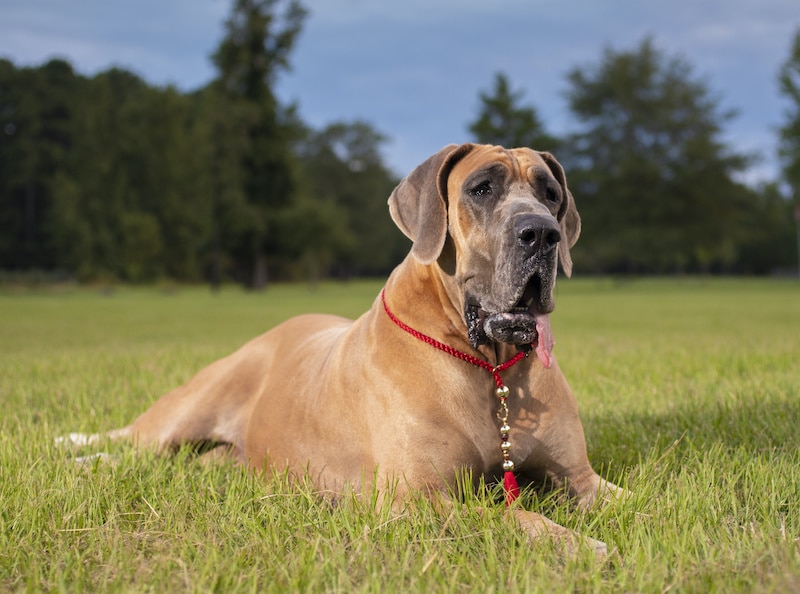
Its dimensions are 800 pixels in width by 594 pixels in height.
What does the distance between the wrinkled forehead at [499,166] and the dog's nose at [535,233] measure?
379mm

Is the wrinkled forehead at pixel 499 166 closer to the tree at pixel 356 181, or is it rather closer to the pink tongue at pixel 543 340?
the pink tongue at pixel 543 340

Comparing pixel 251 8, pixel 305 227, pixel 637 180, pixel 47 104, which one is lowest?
pixel 305 227

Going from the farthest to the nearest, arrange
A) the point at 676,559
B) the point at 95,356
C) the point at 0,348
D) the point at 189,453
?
the point at 0,348 → the point at 95,356 → the point at 189,453 → the point at 676,559

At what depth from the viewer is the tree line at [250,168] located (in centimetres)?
4281

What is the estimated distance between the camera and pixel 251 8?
42.9 metres

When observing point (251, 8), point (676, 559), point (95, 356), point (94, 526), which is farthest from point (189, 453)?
point (251, 8)

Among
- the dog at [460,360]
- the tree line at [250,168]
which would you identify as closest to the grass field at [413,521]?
the dog at [460,360]

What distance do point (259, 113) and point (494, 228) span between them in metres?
42.8

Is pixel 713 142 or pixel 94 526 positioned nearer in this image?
pixel 94 526

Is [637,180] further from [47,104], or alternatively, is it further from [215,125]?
[47,104]

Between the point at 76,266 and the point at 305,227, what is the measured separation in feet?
59.1

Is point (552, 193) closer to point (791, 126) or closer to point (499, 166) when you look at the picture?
point (499, 166)

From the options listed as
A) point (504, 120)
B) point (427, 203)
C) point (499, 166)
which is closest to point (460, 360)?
point (427, 203)

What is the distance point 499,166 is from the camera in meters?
3.03
